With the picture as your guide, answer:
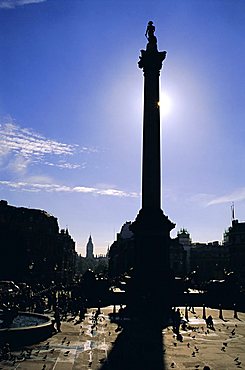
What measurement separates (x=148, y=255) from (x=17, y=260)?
49512 millimetres

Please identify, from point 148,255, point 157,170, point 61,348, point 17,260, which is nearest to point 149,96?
point 157,170

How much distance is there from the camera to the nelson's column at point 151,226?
40219mm

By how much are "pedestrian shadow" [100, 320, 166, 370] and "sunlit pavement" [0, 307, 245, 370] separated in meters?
0.31

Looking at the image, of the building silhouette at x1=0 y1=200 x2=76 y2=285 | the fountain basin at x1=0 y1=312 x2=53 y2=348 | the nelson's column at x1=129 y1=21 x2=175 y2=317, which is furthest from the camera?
the building silhouette at x1=0 y1=200 x2=76 y2=285

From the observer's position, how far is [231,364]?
19469mm

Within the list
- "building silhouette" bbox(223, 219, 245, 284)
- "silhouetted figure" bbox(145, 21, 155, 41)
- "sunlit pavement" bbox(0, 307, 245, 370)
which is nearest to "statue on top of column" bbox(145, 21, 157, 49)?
"silhouetted figure" bbox(145, 21, 155, 41)


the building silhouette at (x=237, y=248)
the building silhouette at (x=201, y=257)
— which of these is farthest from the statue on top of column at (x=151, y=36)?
the building silhouette at (x=237, y=248)

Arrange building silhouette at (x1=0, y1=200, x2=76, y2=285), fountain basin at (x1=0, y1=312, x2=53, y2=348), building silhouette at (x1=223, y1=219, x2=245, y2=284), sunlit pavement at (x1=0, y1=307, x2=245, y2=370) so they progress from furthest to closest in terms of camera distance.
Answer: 1. building silhouette at (x1=223, y1=219, x2=245, y2=284)
2. building silhouette at (x1=0, y1=200, x2=76, y2=285)
3. fountain basin at (x1=0, y1=312, x2=53, y2=348)
4. sunlit pavement at (x1=0, y1=307, x2=245, y2=370)

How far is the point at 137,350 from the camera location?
870 inches

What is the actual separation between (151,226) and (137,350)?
71.4ft

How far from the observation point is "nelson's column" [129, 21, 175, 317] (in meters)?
40.2

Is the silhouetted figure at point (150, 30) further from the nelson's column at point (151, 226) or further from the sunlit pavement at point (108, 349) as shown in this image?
the sunlit pavement at point (108, 349)

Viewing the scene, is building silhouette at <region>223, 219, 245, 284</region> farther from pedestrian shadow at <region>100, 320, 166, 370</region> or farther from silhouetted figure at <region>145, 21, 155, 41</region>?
pedestrian shadow at <region>100, 320, 166, 370</region>

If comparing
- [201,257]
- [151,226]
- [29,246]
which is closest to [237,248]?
[201,257]
